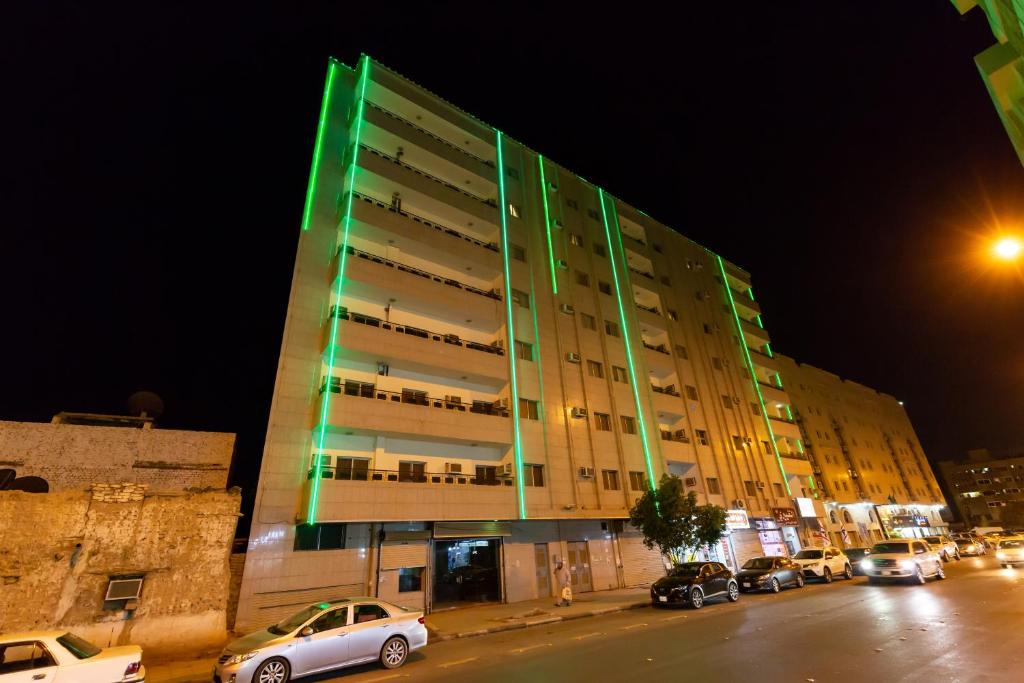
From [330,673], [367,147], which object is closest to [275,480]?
[330,673]

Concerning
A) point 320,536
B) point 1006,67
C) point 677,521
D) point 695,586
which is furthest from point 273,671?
point 677,521

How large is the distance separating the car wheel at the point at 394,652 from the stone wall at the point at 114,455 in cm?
1141

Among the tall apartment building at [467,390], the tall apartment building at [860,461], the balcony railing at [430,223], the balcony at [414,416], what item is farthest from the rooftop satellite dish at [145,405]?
the tall apartment building at [860,461]

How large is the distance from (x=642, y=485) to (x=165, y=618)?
23278 millimetres

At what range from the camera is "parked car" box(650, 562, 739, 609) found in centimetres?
1652

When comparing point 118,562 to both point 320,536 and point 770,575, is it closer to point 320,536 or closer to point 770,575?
point 320,536

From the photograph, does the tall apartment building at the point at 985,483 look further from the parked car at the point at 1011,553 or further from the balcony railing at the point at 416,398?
the balcony railing at the point at 416,398

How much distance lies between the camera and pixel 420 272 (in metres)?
25.7

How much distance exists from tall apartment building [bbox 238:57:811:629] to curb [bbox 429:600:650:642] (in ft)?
17.4

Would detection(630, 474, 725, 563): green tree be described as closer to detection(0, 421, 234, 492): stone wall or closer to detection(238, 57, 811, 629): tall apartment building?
detection(238, 57, 811, 629): tall apartment building

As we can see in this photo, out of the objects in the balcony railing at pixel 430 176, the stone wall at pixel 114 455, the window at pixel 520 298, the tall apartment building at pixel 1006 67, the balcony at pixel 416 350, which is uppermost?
the balcony railing at pixel 430 176

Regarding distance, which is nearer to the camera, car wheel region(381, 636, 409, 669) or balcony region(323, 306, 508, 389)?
car wheel region(381, 636, 409, 669)

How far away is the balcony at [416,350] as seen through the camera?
802 inches

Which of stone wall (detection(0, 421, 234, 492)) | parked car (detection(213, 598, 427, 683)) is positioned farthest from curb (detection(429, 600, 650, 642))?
stone wall (detection(0, 421, 234, 492))
